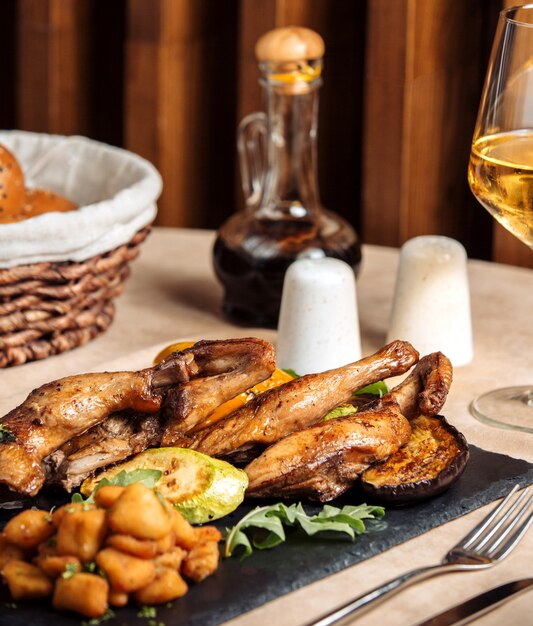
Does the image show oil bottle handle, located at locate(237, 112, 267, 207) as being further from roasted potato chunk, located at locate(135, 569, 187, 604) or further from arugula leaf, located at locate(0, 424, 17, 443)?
roasted potato chunk, located at locate(135, 569, 187, 604)

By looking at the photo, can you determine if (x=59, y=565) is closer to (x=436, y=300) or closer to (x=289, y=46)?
(x=436, y=300)

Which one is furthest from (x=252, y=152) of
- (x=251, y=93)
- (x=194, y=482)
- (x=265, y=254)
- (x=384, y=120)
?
(x=194, y=482)

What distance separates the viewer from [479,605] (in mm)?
904

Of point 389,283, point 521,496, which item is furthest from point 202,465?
point 389,283

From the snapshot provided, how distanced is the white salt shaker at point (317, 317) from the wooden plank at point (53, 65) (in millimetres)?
1584

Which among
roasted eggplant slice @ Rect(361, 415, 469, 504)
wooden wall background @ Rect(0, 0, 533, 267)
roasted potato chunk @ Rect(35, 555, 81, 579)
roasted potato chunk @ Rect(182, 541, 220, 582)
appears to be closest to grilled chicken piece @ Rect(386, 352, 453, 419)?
roasted eggplant slice @ Rect(361, 415, 469, 504)

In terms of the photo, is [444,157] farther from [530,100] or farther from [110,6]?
[530,100]

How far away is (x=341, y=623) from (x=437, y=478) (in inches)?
10.0

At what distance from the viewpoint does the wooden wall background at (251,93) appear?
2404mm

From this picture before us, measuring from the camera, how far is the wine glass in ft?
4.15

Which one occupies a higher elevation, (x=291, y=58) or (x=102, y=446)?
(x=291, y=58)

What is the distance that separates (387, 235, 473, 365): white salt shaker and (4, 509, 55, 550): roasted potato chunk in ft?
2.60

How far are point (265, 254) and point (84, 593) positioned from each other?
0.92 meters

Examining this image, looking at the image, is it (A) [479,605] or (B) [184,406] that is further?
(B) [184,406]
